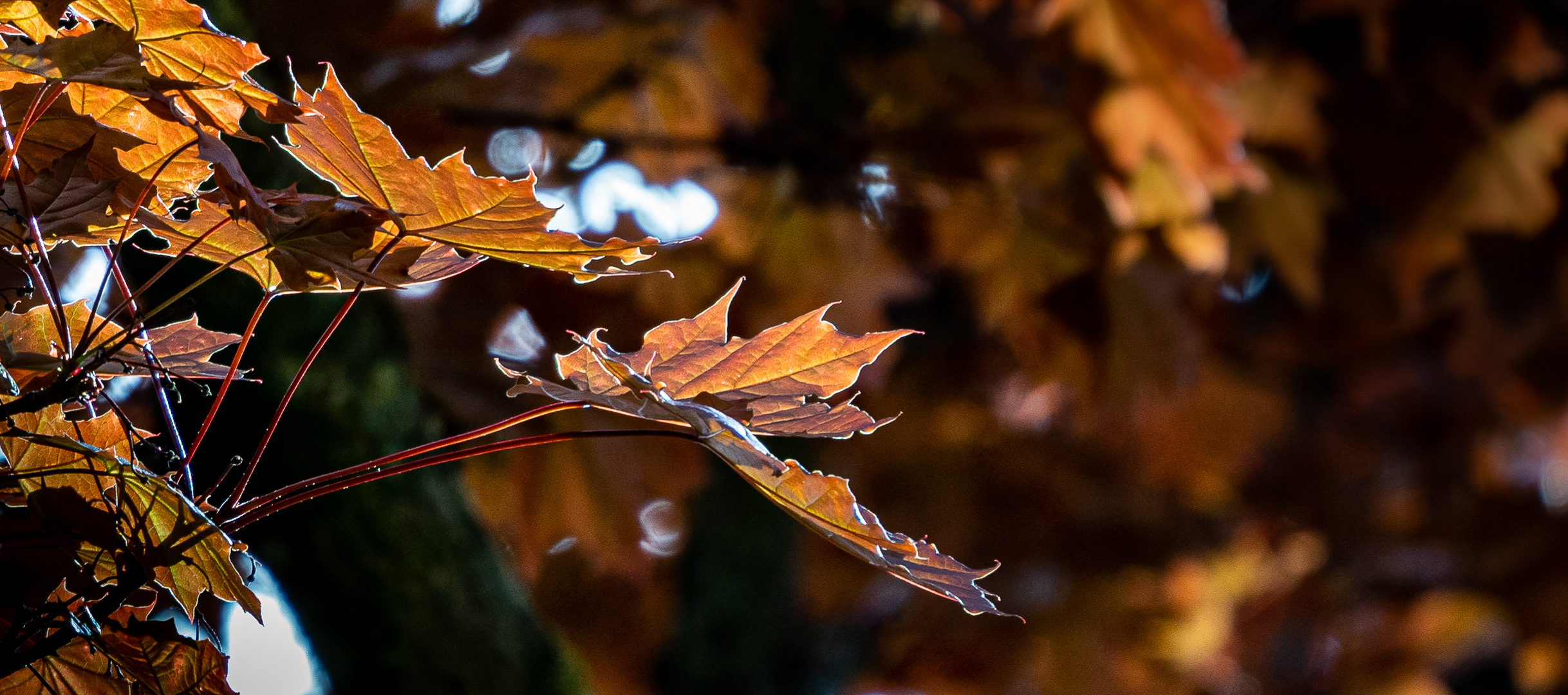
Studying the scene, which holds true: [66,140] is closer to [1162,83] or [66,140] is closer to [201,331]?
[201,331]

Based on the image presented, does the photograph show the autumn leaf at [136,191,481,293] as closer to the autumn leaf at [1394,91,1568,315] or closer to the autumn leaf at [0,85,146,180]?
the autumn leaf at [0,85,146,180]

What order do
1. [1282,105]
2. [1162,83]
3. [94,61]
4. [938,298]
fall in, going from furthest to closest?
[938,298], [1282,105], [1162,83], [94,61]

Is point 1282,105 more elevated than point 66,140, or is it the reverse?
point 1282,105

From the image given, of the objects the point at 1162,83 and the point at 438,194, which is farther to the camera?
the point at 1162,83

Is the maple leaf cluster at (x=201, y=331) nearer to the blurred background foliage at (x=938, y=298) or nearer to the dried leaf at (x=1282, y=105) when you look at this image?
the blurred background foliage at (x=938, y=298)

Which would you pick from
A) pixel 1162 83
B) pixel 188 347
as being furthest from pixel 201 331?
pixel 1162 83

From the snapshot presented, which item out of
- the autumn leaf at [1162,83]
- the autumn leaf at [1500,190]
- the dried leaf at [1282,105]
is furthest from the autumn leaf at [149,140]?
the autumn leaf at [1500,190]

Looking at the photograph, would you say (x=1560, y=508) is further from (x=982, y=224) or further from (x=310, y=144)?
(x=310, y=144)

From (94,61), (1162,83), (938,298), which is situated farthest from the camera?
(938,298)
